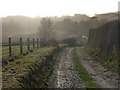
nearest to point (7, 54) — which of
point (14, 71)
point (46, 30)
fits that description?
point (14, 71)

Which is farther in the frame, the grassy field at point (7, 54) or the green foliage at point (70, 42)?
the green foliage at point (70, 42)

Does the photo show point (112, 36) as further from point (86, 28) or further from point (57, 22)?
point (57, 22)

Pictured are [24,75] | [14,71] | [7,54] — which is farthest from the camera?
[7,54]

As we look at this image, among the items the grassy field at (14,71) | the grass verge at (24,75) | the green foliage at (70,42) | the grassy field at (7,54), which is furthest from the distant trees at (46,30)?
the grass verge at (24,75)

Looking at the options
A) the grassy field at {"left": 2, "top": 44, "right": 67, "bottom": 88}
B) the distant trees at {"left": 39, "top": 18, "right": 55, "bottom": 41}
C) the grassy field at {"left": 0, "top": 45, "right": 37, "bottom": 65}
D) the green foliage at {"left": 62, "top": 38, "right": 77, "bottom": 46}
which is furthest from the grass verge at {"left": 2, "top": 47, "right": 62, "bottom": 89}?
the green foliage at {"left": 62, "top": 38, "right": 77, "bottom": 46}

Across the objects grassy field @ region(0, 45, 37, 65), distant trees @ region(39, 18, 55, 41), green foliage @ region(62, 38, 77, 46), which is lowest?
green foliage @ region(62, 38, 77, 46)

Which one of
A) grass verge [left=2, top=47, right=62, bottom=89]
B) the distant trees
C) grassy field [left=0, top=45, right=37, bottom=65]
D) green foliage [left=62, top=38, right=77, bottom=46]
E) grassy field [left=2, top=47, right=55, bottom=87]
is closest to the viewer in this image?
grassy field [left=2, top=47, right=55, bottom=87]

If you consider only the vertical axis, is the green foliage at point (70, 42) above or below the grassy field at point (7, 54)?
below

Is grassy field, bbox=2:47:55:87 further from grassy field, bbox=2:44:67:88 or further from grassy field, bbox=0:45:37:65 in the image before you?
grassy field, bbox=0:45:37:65

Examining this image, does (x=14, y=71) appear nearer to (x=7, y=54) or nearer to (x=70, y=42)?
(x=7, y=54)

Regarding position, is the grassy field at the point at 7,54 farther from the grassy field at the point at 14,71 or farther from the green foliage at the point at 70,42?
the green foliage at the point at 70,42

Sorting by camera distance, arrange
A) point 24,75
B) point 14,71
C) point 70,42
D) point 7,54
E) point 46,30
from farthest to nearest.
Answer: point 70,42 < point 46,30 < point 7,54 < point 14,71 < point 24,75

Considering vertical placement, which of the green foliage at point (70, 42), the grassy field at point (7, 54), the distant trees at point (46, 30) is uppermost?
the distant trees at point (46, 30)

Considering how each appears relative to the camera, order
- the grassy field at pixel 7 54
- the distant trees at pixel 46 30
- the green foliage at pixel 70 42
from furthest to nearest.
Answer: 1. the green foliage at pixel 70 42
2. the distant trees at pixel 46 30
3. the grassy field at pixel 7 54
